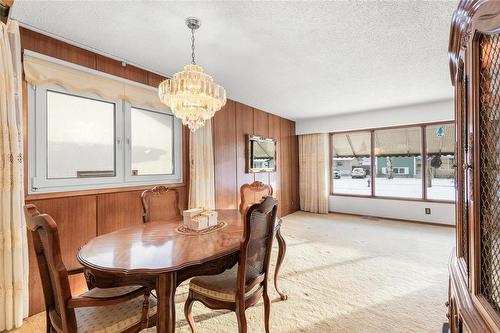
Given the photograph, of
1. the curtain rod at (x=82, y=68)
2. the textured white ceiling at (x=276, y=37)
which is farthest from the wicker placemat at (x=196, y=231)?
the curtain rod at (x=82, y=68)

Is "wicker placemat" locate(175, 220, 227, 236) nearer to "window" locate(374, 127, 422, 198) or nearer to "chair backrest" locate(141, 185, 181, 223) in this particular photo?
"chair backrest" locate(141, 185, 181, 223)

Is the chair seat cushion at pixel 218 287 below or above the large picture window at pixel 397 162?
below

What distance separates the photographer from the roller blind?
2.17m

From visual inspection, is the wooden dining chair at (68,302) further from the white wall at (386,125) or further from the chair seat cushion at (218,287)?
the white wall at (386,125)

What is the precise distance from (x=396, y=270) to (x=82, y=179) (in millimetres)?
3756

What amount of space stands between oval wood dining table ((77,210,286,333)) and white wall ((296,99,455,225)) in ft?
15.8

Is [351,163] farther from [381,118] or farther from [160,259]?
[160,259]

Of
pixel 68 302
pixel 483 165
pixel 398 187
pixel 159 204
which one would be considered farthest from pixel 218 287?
pixel 398 187

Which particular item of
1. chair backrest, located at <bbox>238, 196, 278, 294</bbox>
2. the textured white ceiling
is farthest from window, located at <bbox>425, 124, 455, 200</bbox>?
chair backrest, located at <bbox>238, 196, 278, 294</bbox>

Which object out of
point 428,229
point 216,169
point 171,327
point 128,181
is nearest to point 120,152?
point 128,181

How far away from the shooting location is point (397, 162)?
221 inches

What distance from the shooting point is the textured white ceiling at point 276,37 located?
1.88 metres

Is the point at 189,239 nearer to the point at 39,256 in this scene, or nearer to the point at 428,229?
the point at 39,256

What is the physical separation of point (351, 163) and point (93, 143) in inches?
224
